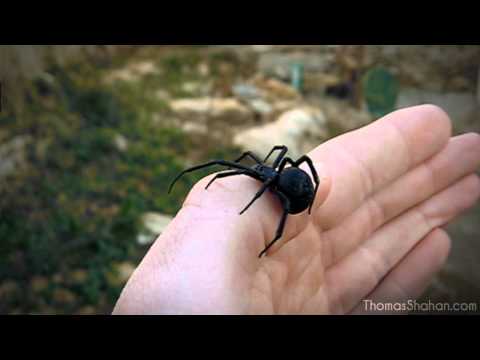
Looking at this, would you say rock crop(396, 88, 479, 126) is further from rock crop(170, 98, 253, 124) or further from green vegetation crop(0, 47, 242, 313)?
rock crop(170, 98, 253, 124)

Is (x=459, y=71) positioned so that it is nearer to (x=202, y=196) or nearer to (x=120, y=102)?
(x=202, y=196)

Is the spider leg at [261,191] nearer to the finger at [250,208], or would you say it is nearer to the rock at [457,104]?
the finger at [250,208]

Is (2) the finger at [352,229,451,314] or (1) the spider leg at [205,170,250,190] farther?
(2) the finger at [352,229,451,314]

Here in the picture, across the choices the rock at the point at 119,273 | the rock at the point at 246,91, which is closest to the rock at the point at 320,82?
the rock at the point at 246,91

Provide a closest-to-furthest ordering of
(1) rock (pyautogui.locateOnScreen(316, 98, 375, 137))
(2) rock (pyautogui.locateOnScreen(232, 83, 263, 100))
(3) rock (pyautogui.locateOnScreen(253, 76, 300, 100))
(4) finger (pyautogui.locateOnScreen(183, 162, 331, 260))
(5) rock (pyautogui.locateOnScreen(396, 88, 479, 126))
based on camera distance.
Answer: (4) finger (pyautogui.locateOnScreen(183, 162, 331, 260)), (5) rock (pyautogui.locateOnScreen(396, 88, 479, 126)), (1) rock (pyautogui.locateOnScreen(316, 98, 375, 137)), (3) rock (pyautogui.locateOnScreen(253, 76, 300, 100)), (2) rock (pyautogui.locateOnScreen(232, 83, 263, 100))

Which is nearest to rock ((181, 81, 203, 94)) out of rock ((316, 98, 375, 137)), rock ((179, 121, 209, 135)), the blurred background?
the blurred background

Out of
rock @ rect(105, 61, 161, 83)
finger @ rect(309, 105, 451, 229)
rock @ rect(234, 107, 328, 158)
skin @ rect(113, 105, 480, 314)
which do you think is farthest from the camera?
rock @ rect(105, 61, 161, 83)
